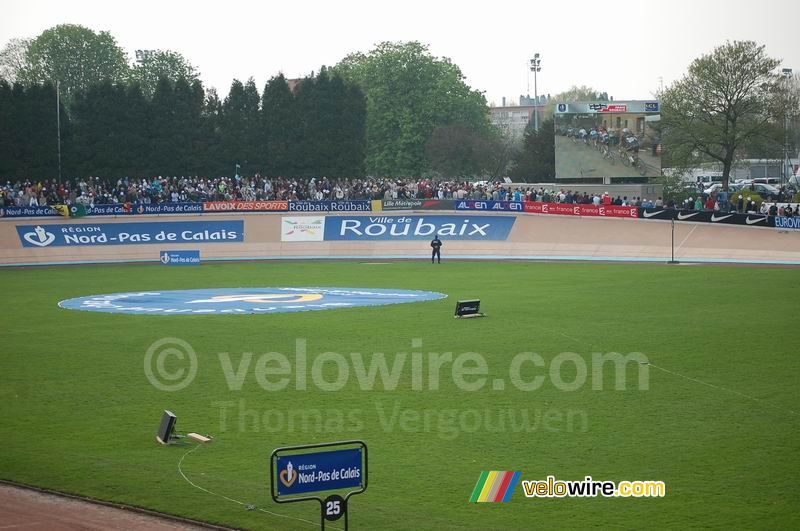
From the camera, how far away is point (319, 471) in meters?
10.0

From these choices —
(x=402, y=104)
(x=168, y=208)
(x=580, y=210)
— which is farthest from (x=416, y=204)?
(x=402, y=104)

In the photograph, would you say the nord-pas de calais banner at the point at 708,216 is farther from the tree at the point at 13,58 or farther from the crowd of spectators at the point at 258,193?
the tree at the point at 13,58

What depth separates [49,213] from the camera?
61.1m

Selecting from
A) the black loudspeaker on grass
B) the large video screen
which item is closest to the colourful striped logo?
the black loudspeaker on grass

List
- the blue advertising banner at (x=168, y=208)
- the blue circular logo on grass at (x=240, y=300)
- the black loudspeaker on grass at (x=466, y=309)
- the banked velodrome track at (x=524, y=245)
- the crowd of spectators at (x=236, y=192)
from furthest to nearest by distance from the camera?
the blue advertising banner at (x=168, y=208) < the crowd of spectators at (x=236, y=192) < the banked velodrome track at (x=524, y=245) < the blue circular logo on grass at (x=240, y=300) < the black loudspeaker on grass at (x=466, y=309)

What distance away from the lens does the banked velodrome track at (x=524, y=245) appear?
54.0 metres

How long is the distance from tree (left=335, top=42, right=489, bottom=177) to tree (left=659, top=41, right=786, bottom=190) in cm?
3004

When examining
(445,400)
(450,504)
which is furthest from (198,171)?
(450,504)

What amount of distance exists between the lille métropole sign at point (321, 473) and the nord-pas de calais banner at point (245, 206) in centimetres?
5582

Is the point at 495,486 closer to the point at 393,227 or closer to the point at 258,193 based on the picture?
the point at 393,227

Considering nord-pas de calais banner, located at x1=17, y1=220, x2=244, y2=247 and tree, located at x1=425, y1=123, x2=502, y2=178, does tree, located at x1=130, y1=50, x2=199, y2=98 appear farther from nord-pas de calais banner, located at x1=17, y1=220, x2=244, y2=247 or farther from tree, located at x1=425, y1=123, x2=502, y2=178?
nord-pas de calais banner, located at x1=17, y1=220, x2=244, y2=247

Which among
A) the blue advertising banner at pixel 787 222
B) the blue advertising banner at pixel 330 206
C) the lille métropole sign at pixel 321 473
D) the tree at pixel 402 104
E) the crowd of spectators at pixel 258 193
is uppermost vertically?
the tree at pixel 402 104

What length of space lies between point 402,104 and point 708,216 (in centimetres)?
5537

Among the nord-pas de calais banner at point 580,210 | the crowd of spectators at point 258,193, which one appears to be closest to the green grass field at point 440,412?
the nord-pas de calais banner at point 580,210
